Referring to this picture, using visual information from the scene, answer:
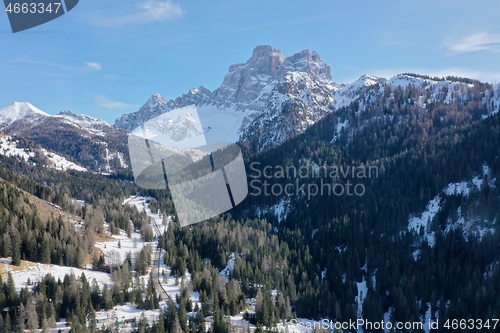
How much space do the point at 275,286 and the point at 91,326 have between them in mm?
52588

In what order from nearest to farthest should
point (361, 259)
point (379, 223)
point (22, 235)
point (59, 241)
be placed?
1. point (22, 235)
2. point (59, 241)
3. point (361, 259)
4. point (379, 223)

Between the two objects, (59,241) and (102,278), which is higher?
(59,241)

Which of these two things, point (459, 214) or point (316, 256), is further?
point (316, 256)

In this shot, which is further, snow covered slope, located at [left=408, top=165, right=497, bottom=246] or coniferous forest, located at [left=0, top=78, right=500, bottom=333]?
snow covered slope, located at [left=408, top=165, right=497, bottom=246]

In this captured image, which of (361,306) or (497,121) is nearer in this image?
(361,306)

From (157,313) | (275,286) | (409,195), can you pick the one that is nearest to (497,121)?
(409,195)

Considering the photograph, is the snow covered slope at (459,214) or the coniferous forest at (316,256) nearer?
the coniferous forest at (316,256)

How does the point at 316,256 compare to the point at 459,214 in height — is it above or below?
below

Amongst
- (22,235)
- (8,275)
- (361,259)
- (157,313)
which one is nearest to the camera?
(8,275)

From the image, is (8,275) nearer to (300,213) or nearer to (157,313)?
(157,313)

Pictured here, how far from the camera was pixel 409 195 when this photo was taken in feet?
472

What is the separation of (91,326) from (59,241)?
32.7 m

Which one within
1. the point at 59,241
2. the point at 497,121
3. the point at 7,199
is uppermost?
the point at 497,121

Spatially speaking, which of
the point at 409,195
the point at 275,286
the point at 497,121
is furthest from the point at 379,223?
the point at 497,121
